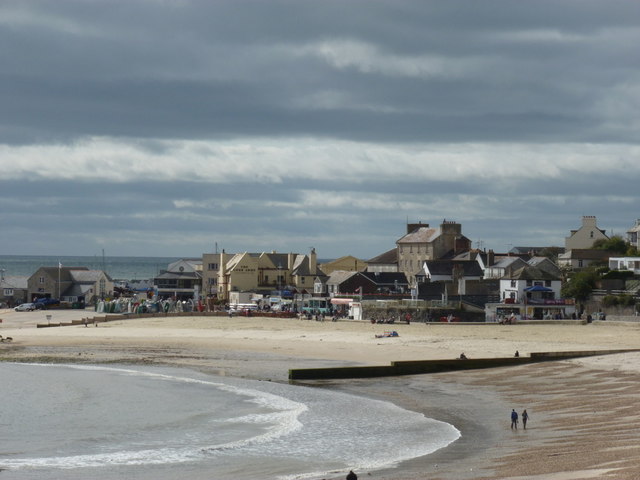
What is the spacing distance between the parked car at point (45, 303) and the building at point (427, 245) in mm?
43218

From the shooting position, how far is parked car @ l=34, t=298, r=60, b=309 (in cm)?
11581

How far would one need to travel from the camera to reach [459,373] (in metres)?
51.2

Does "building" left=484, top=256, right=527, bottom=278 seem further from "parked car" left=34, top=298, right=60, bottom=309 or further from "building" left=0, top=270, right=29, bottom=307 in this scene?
"building" left=0, top=270, right=29, bottom=307

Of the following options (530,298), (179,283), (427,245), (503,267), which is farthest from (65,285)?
(530,298)

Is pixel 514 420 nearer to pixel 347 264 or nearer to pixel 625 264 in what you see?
pixel 625 264

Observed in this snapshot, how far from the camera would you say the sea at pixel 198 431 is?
1152 inches

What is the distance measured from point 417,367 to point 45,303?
75027 mm

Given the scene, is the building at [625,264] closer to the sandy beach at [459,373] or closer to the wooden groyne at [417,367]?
the sandy beach at [459,373]

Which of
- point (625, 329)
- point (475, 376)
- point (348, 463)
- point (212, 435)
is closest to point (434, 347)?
point (475, 376)

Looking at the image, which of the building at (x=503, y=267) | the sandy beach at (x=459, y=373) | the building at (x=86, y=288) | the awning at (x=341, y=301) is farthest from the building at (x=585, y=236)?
the building at (x=86, y=288)

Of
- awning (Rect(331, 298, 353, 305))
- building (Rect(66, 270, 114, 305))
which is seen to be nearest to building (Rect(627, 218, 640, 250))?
awning (Rect(331, 298, 353, 305))

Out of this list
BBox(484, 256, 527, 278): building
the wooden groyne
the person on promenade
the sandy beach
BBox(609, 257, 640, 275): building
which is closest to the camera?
the sandy beach

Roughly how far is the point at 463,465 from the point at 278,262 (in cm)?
9799

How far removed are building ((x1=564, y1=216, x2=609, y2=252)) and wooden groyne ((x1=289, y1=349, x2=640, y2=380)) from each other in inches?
3106
